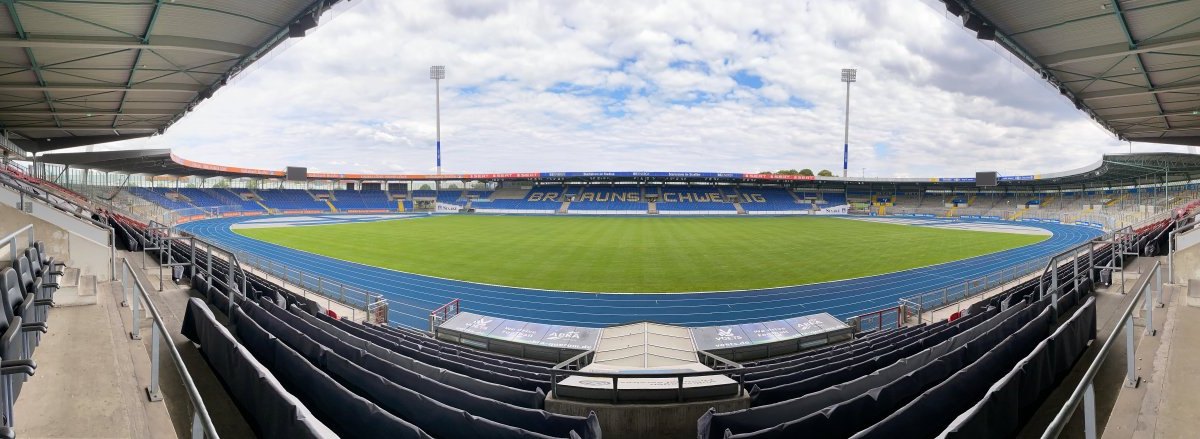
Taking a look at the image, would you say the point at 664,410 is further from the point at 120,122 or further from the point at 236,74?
the point at 120,122

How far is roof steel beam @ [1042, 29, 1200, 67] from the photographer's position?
11.0 meters

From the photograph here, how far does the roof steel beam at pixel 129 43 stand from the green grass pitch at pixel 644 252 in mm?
10353

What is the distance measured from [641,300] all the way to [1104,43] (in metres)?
13.3

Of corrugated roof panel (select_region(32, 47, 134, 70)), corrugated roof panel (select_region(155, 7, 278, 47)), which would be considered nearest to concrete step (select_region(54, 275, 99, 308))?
corrugated roof panel (select_region(155, 7, 278, 47))

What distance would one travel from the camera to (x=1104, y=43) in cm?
1179

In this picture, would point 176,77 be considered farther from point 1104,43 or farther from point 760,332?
point 1104,43

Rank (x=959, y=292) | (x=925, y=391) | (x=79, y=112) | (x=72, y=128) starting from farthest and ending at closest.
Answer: (x=72, y=128) → (x=79, y=112) → (x=959, y=292) → (x=925, y=391)

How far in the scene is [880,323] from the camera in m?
12.3

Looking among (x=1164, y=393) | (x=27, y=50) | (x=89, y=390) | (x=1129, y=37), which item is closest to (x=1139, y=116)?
(x=1129, y=37)

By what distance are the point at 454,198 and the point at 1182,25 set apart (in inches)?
3004

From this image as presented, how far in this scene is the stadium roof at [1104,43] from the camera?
33.9ft

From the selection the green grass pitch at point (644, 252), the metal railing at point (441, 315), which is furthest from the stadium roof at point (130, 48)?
the green grass pitch at point (644, 252)

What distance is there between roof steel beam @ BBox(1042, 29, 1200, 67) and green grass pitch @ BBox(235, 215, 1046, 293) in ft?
31.3

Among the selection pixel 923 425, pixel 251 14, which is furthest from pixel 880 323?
pixel 251 14
